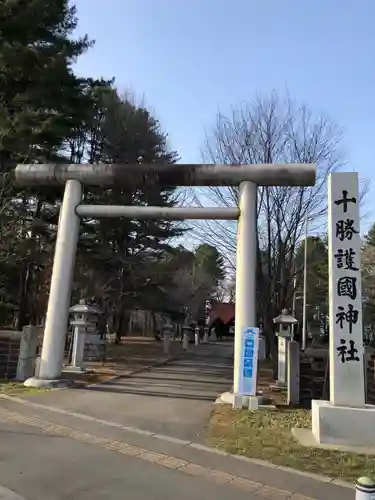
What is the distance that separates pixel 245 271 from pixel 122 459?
580 centimetres

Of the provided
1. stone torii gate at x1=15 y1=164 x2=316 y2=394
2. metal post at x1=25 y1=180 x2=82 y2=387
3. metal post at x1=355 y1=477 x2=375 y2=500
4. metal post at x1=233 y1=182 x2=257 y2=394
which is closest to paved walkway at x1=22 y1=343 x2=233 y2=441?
metal post at x1=25 y1=180 x2=82 y2=387

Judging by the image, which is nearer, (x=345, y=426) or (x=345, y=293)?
(x=345, y=426)

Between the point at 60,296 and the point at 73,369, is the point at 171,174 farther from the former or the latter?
the point at 73,369

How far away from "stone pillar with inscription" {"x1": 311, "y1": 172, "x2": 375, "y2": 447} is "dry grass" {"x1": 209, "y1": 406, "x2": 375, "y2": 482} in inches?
23.0

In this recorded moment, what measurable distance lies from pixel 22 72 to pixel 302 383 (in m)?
14.5

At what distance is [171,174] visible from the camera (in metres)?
11.5

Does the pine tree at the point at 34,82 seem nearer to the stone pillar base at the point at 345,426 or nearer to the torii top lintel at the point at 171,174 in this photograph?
the torii top lintel at the point at 171,174

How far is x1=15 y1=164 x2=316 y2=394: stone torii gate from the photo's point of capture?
10734mm

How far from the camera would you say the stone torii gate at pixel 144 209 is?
10.7 metres

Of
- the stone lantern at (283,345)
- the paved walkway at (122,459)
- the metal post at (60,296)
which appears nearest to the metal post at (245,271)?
the paved walkway at (122,459)

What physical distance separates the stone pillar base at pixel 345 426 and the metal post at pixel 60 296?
678cm

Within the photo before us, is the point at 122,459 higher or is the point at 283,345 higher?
the point at 283,345

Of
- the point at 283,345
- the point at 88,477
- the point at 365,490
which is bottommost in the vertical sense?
the point at 88,477

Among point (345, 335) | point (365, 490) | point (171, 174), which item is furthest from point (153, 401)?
point (365, 490)
